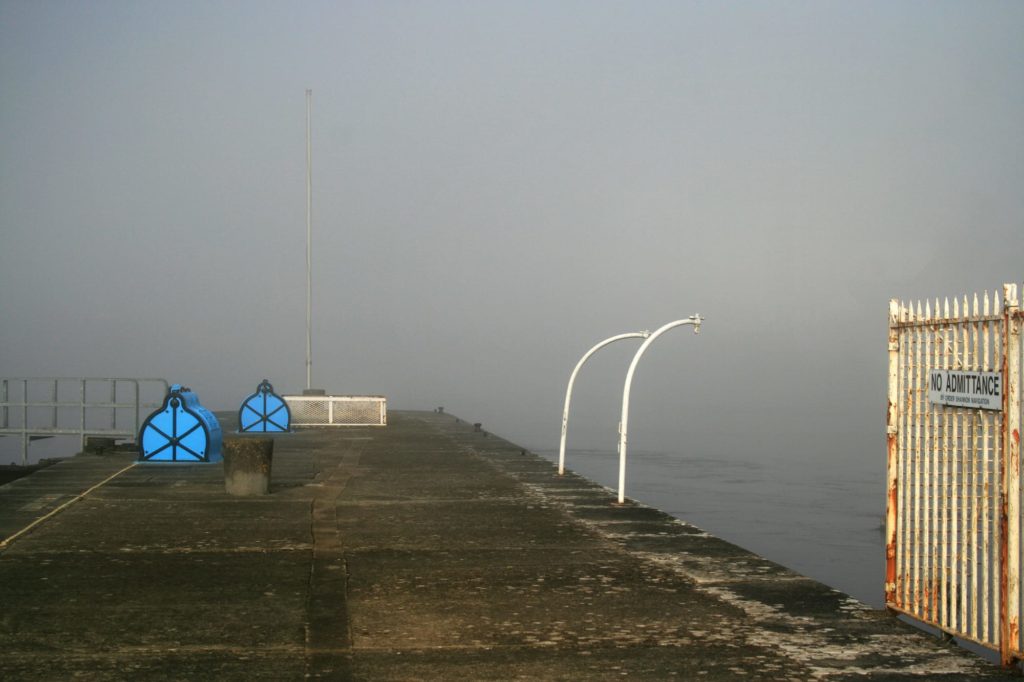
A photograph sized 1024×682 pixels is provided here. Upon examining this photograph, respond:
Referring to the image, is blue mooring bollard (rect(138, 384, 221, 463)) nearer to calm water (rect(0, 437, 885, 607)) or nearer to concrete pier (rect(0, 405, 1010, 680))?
concrete pier (rect(0, 405, 1010, 680))

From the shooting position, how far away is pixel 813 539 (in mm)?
33281

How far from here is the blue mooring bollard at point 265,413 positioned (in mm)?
32125

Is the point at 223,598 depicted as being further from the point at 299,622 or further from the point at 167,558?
the point at 167,558

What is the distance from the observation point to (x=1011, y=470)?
7.32m

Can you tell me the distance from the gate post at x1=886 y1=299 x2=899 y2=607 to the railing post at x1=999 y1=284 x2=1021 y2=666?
4.73 ft

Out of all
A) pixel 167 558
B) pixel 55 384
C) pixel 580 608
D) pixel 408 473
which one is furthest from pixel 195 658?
pixel 55 384

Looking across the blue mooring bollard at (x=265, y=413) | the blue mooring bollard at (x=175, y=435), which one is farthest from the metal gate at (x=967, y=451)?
the blue mooring bollard at (x=265, y=413)

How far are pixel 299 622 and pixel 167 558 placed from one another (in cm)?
337

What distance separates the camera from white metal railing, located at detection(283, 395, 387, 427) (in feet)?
116

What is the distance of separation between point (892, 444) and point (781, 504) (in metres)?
32.5

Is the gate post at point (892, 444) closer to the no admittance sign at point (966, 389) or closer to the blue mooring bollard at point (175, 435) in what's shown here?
the no admittance sign at point (966, 389)

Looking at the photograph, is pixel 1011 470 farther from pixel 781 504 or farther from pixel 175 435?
pixel 781 504

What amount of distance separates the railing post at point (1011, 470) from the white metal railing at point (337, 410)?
2925 cm

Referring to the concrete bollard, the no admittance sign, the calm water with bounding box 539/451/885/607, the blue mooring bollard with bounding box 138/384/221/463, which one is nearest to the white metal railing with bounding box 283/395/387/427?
the calm water with bounding box 539/451/885/607
